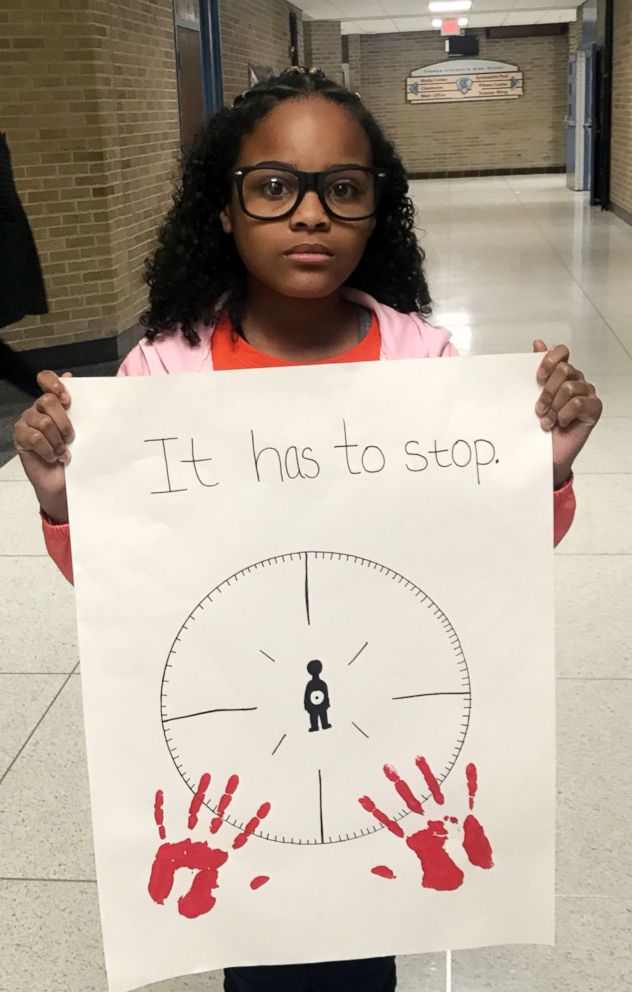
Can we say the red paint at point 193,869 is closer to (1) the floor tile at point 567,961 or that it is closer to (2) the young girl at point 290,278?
(2) the young girl at point 290,278

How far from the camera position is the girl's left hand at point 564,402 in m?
1.16

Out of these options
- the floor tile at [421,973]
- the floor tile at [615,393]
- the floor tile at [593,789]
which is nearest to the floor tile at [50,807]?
the floor tile at [421,973]

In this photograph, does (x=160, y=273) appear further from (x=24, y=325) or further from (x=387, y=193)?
(x=24, y=325)

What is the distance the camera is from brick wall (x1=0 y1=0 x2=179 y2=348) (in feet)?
20.8

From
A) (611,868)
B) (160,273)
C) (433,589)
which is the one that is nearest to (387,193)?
(160,273)

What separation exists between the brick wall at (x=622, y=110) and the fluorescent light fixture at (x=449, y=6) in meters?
4.63

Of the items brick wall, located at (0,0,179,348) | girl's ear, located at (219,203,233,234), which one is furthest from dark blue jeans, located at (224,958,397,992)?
brick wall, located at (0,0,179,348)

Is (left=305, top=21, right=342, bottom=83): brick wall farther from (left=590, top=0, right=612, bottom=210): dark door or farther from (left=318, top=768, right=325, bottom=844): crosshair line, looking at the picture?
(left=318, top=768, right=325, bottom=844): crosshair line

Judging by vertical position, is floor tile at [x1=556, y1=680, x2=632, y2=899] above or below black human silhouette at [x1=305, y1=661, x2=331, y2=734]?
below

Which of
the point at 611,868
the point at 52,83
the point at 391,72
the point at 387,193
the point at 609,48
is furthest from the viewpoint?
the point at 391,72

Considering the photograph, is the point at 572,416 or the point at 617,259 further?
the point at 617,259

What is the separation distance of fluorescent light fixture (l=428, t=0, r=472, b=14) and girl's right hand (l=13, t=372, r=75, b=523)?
18.8 metres

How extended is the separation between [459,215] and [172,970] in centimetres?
1474

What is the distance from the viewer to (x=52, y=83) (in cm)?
641
